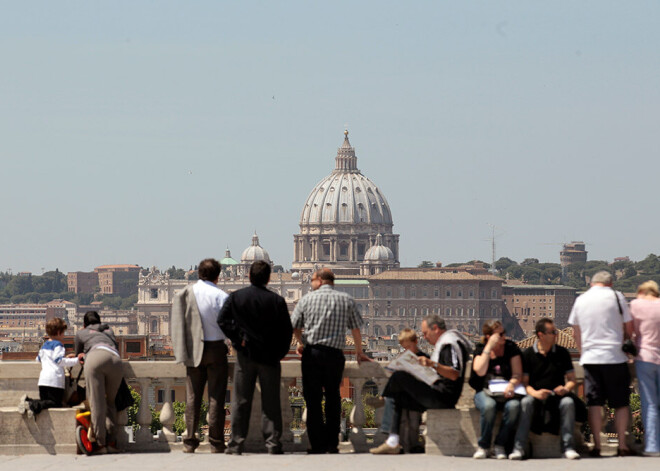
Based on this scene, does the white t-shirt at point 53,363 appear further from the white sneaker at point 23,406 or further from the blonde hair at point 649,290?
the blonde hair at point 649,290

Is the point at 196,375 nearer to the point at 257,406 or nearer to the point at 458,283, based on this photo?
the point at 257,406

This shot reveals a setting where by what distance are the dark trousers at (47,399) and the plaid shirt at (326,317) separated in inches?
65.7

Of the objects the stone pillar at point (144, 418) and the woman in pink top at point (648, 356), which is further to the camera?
the stone pillar at point (144, 418)

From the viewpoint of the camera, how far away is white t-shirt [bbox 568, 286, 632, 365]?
10375mm

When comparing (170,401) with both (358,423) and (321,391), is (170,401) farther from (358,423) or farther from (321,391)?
(358,423)

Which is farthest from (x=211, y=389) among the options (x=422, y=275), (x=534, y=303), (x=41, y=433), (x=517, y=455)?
(x=534, y=303)

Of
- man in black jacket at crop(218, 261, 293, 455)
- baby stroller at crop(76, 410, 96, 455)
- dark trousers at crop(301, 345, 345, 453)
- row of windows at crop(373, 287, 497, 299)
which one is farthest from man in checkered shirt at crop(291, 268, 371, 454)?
row of windows at crop(373, 287, 497, 299)

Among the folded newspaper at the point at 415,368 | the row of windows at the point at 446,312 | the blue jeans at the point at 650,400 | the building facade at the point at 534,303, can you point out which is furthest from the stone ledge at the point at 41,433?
the building facade at the point at 534,303

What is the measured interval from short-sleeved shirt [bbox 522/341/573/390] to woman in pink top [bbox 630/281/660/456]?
51 cm

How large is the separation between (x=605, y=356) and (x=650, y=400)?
1.34ft

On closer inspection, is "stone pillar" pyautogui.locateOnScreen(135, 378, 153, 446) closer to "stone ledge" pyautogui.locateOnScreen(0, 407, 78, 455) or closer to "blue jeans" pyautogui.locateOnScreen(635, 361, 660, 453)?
"stone ledge" pyautogui.locateOnScreen(0, 407, 78, 455)

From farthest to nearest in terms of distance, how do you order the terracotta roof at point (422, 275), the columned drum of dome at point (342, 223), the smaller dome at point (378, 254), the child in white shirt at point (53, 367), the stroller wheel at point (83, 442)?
the columned drum of dome at point (342, 223), the smaller dome at point (378, 254), the terracotta roof at point (422, 275), the child in white shirt at point (53, 367), the stroller wheel at point (83, 442)

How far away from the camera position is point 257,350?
1041 centimetres

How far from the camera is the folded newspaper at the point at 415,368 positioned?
10.3 metres
